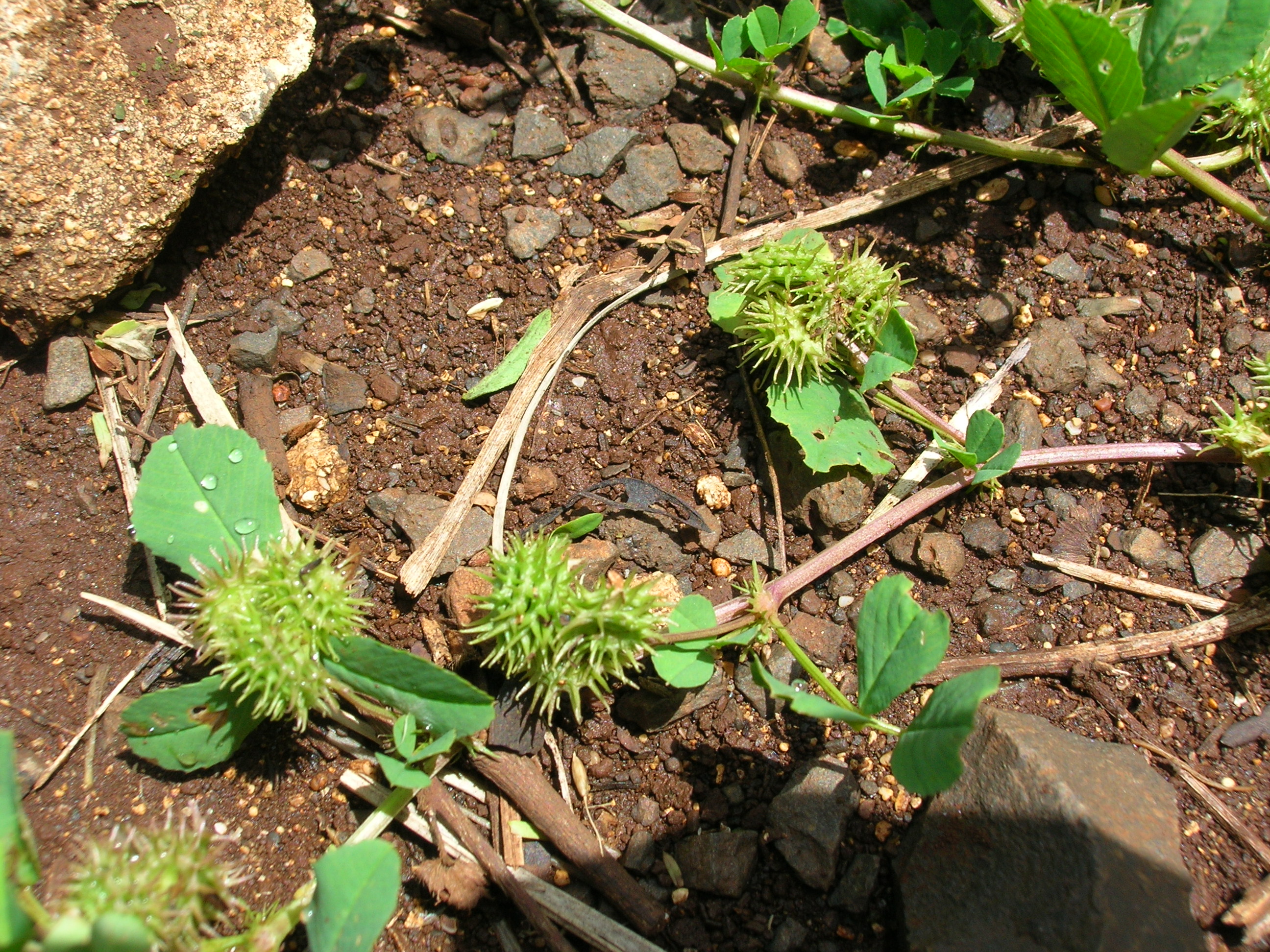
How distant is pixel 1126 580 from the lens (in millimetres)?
2861

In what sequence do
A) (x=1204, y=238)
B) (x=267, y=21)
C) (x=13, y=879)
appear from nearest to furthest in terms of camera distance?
(x=13, y=879), (x=267, y=21), (x=1204, y=238)

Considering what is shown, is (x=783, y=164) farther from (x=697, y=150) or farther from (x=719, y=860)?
(x=719, y=860)

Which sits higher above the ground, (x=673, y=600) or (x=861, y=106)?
(x=861, y=106)

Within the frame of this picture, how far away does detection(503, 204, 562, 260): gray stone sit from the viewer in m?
3.25

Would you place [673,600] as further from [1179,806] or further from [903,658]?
[1179,806]

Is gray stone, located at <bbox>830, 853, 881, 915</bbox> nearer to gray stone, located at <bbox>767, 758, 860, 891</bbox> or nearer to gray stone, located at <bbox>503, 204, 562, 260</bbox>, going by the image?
gray stone, located at <bbox>767, 758, 860, 891</bbox>

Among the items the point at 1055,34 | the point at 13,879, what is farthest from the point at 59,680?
the point at 1055,34

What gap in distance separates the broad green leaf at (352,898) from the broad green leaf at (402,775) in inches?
12.0

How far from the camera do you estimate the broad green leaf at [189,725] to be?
238 cm

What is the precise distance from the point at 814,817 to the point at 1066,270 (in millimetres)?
2200

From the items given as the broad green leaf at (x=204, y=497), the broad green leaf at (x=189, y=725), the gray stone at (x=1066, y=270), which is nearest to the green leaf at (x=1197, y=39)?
the gray stone at (x=1066, y=270)

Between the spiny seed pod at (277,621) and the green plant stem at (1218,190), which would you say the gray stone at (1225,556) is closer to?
the green plant stem at (1218,190)

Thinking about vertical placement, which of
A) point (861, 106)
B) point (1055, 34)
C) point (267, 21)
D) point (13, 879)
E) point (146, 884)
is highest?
point (267, 21)

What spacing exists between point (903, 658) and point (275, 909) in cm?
181
